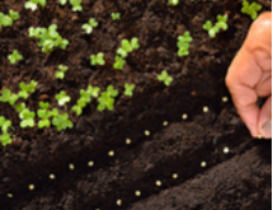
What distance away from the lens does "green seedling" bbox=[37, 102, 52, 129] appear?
46.3 inches

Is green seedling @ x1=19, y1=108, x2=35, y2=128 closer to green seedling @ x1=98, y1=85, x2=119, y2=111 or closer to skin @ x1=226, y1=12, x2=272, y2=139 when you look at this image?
green seedling @ x1=98, y1=85, x2=119, y2=111

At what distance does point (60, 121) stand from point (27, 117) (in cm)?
14

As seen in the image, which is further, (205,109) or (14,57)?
(205,109)

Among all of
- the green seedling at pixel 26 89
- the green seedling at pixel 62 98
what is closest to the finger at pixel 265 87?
the green seedling at pixel 62 98

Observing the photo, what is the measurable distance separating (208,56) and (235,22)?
19 centimetres

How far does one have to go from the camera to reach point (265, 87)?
4.00 ft

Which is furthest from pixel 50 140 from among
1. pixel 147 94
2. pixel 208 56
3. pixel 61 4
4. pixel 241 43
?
pixel 241 43

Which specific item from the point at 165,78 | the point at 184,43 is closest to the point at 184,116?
the point at 165,78

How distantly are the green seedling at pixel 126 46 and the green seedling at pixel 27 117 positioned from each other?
0.47 m

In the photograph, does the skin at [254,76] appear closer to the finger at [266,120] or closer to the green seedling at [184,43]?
the finger at [266,120]

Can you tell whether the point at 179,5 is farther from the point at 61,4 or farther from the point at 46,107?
the point at 46,107

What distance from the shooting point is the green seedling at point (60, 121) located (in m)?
1.19

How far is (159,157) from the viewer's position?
1.25 metres

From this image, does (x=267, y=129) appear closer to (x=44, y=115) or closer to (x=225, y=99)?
(x=225, y=99)
